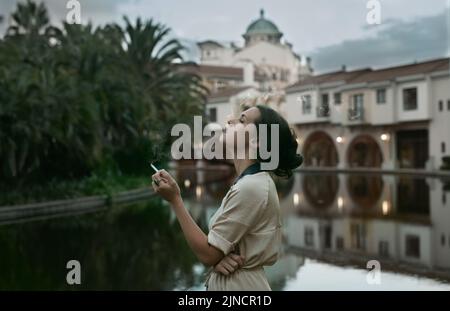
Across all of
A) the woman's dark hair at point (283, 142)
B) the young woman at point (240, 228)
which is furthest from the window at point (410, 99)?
the young woman at point (240, 228)

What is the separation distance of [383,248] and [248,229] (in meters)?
10.3

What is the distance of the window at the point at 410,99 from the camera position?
150ft

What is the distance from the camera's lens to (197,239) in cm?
253

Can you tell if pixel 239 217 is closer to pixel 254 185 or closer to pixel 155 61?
pixel 254 185

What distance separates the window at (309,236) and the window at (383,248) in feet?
4.32

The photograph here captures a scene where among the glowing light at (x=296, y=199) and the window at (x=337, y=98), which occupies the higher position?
the window at (x=337, y=98)

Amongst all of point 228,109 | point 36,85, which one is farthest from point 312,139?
point 36,85

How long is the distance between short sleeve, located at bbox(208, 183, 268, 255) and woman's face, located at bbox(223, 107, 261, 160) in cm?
20

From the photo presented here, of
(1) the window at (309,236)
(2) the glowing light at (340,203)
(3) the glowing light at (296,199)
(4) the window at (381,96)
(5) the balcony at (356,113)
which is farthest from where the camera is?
(5) the balcony at (356,113)

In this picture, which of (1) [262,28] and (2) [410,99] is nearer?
(2) [410,99]

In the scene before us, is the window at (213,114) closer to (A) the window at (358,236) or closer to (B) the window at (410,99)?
(B) the window at (410,99)

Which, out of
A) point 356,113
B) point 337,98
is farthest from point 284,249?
point 337,98

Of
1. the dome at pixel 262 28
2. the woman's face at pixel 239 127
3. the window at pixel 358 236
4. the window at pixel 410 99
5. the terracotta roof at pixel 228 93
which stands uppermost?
the dome at pixel 262 28

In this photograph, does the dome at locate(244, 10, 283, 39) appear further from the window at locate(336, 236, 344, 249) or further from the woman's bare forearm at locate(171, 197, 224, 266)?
the woman's bare forearm at locate(171, 197, 224, 266)
